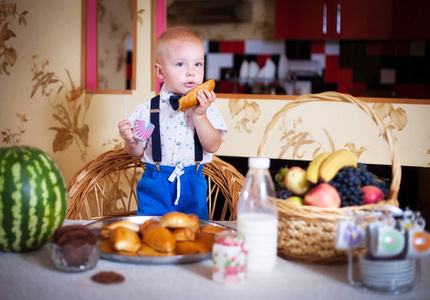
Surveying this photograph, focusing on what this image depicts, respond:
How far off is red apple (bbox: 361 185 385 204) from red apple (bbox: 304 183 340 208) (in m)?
0.07

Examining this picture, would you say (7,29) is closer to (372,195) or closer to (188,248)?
(188,248)

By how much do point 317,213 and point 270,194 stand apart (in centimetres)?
10

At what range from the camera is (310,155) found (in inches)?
91.7

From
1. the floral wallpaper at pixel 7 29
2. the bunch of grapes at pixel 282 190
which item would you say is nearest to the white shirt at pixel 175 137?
the bunch of grapes at pixel 282 190

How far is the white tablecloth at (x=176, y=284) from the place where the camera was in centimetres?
85

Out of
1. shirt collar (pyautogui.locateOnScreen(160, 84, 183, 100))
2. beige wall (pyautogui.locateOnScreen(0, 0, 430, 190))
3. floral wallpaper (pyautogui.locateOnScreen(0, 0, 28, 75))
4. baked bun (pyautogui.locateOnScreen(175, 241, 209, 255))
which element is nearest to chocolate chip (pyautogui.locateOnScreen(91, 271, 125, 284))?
baked bun (pyautogui.locateOnScreen(175, 241, 209, 255))

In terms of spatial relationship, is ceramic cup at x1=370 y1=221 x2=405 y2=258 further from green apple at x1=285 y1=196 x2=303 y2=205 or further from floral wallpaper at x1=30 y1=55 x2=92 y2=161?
floral wallpaper at x1=30 y1=55 x2=92 y2=161

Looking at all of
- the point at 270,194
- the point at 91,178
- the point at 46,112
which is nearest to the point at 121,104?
the point at 46,112

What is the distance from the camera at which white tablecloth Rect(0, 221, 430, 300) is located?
0.85 m

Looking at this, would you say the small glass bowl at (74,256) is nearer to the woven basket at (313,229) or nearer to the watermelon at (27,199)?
the watermelon at (27,199)

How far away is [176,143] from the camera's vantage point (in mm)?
1707

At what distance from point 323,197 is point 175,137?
81cm

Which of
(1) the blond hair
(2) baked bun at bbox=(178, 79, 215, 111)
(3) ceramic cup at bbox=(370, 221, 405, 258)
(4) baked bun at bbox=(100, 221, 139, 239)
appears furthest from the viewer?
(1) the blond hair

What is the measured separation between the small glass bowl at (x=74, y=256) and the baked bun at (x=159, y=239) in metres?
0.11
